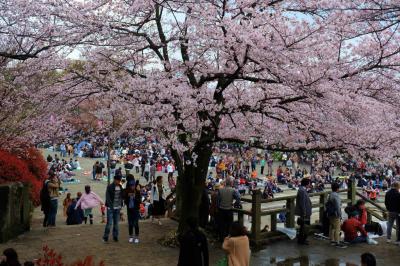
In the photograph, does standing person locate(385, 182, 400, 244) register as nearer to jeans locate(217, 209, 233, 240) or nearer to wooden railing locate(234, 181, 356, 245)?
wooden railing locate(234, 181, 356, 245)

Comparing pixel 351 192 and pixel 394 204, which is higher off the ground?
pixel 351 192

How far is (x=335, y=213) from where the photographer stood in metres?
10.3

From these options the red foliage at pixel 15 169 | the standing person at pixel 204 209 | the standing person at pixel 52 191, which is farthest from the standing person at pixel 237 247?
the standing person at pixel 52 191

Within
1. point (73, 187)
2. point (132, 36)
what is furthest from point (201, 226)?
point (73, 187)

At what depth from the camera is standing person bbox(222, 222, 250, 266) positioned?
6.18 metres

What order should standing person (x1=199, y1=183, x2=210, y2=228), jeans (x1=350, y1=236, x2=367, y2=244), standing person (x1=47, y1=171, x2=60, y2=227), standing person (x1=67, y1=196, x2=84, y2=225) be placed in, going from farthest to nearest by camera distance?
1. standing person (x1=67, y1=196, x2=84, y2=225)
2. standing person (x1=47, y1=171, x2=60, y2=227)
3. standing person (x1=199, y1=183, x2=210, y2=228)
4. jeans (x1=350, y1=236, x2=367, y2=244)

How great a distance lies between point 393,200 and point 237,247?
20.6ft

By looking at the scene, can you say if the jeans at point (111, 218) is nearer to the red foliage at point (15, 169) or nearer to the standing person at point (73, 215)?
the red foliage at point (15, 169)

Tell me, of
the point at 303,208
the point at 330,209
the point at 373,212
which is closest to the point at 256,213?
the point at 303,208

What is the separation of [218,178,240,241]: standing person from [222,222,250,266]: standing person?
154 inches

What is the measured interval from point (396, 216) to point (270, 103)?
15.3ft

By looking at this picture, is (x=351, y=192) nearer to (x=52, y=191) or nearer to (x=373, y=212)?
(x=373, y=212)

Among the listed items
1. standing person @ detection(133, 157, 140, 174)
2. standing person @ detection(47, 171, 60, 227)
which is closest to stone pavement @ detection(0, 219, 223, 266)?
standing person @ detection(47, 171, 60, 227)

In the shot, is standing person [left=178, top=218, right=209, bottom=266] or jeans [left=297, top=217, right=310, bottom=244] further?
jeans [left=297, top=217, right=310, bottom=244]
